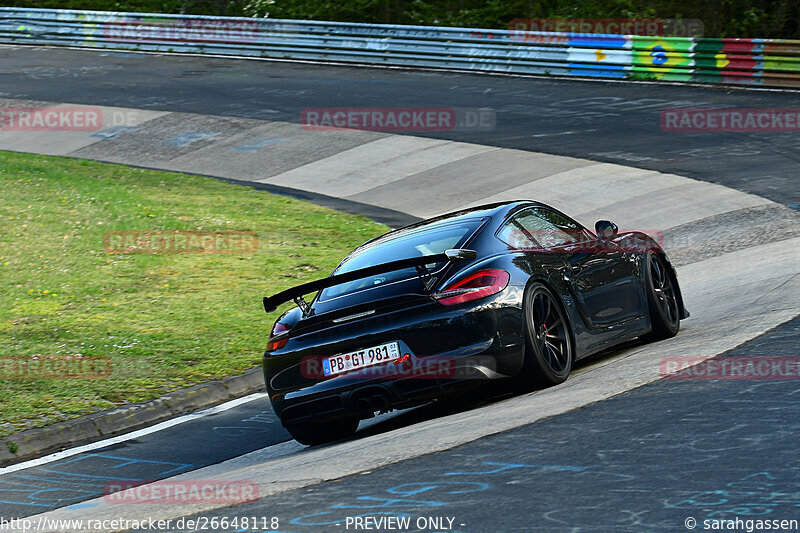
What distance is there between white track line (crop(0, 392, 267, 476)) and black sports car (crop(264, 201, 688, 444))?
4.45 feet

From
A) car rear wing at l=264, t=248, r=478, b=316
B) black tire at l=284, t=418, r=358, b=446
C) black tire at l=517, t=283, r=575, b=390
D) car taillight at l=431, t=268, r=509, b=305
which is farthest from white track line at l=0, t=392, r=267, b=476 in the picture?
black tire at l=517, t=283, r=575, b=390

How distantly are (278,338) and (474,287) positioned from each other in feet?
4.50

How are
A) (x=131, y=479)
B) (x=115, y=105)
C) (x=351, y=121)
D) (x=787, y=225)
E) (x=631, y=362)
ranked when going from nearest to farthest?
(x=131, y=479)
(x=631, y=362)
(x=787, y=225)
(x=351, y=121)
(x=115, y=105)

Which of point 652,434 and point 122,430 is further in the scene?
point 122,430

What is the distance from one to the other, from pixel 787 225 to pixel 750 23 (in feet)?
51.1

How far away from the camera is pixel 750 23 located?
89.9 ft

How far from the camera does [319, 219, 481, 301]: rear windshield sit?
739 cm

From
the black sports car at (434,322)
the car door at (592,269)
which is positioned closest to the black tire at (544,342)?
the black sports car at (434,322)

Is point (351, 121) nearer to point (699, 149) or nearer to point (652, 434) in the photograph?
point (699, 149)

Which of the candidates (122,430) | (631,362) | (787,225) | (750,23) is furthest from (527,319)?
(750,23)

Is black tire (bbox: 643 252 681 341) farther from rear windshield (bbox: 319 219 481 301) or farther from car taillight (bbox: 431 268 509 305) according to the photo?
car taillight (bbox: 431 268 509 305)

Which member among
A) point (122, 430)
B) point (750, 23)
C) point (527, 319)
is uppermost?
point (750, 23)

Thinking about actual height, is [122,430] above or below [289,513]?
below

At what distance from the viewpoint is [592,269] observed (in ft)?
26.7
